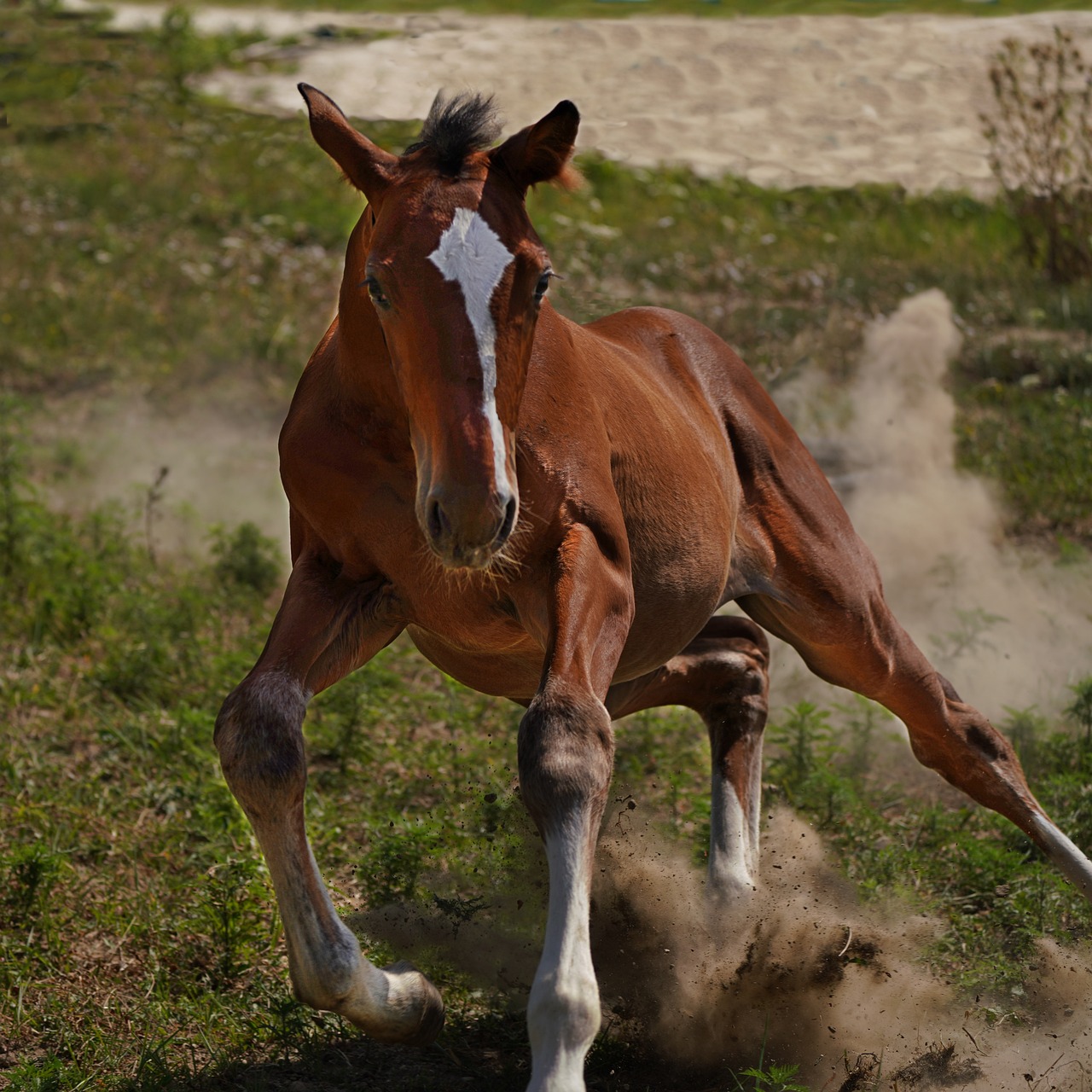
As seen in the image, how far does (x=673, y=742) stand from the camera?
6285 mm

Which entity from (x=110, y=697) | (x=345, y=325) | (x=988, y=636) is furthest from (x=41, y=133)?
(x=345, y=325)

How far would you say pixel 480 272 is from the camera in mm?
3113

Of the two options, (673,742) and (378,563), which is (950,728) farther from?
(378,563)

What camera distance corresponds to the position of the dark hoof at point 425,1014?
344cm

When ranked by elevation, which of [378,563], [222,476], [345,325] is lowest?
[222,476]

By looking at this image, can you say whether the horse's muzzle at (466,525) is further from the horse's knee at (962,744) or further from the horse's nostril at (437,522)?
the horse's knee at (962,744)

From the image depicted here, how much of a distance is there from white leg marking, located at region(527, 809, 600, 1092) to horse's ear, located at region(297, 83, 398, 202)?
1657 millimetres

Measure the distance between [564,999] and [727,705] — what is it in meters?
2.37

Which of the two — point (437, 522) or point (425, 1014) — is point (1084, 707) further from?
point (437, 522)

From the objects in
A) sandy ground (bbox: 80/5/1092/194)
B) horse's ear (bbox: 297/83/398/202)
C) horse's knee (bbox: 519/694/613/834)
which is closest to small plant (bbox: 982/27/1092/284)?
sandy ground (bbox: 80/5/1092/194)

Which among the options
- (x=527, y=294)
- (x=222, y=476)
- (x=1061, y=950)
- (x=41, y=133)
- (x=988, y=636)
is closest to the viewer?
(x=527, y=294)

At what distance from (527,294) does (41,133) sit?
1342cm

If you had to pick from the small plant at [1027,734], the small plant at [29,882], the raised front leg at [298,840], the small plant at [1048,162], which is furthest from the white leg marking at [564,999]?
the small plant at [1048,162]

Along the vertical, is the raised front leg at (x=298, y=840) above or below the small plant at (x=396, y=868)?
above
